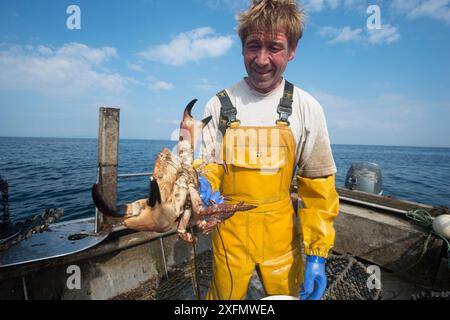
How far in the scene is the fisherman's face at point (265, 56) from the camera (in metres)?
2.14

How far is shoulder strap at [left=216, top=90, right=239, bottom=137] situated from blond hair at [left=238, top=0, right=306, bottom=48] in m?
0.70

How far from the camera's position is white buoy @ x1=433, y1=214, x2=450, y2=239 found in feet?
10.9

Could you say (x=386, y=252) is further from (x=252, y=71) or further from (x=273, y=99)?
(x=252, y=71)

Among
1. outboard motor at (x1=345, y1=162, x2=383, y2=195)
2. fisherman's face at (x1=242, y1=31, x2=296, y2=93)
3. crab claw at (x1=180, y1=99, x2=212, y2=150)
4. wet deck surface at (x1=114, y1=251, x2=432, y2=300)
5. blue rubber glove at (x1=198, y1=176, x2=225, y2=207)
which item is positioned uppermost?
fisherman's face at (x1=242, y1=31, x2=296, y2=93)

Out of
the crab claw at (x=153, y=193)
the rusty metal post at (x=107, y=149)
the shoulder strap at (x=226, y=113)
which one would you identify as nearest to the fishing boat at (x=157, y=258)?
the rusty metal post at (x=107, y=149)

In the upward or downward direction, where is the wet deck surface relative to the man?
downward

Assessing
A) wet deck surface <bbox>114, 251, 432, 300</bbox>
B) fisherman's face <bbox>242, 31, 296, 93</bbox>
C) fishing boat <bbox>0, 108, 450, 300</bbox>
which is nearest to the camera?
fisherman's face <bbox>242, 31, 296, 93</bbox>

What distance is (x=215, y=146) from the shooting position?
98.2 inches

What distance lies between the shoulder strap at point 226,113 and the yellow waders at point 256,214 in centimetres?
7

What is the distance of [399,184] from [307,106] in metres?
21.6

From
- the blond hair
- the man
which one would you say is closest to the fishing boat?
the man

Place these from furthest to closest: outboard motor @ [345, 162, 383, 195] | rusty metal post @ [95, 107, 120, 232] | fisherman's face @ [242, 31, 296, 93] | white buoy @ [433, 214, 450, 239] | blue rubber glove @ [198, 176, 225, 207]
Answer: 1. outboard motor @ [345, 162, 383, 195]
2. white buoy @ [433, 214, 450, 239]
3. rusty metal post @ [95, 107, 120, 232]
4. fisherman's face @ [242, 31, 296, 93]
5. blue rubber glove @ [198, 176, 225, 207]

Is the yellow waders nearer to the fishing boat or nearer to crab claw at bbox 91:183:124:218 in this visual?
the fishing boat
